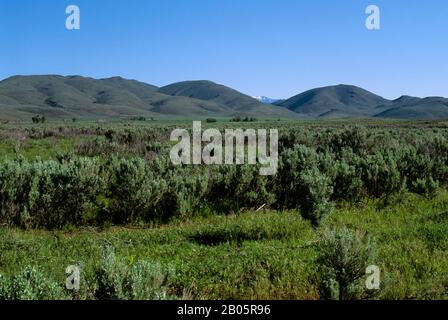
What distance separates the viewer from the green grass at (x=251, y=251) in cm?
614

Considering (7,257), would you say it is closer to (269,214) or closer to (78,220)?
(78,220)

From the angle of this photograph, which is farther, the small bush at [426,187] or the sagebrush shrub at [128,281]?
the small bush at [426,187]

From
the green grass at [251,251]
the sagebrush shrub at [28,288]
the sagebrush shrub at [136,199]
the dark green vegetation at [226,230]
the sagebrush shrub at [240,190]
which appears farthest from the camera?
the sagebrush shrub at [240,190]

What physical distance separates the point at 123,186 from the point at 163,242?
2475mm

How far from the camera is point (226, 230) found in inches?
359

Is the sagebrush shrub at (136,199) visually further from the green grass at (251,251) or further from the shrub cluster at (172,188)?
the green grass at (251,251)

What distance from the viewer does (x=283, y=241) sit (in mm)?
8531

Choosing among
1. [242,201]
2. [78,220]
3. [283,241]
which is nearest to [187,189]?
[242,201]

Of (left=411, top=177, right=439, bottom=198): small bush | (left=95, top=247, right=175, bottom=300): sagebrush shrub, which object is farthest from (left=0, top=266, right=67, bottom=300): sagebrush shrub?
(left=411, top=177, right=439, bottom=198): small bush

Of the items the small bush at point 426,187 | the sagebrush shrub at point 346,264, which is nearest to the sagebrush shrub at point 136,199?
the sagebrush shrub at point 346,264

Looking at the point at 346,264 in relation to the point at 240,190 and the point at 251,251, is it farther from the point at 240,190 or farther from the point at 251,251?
the point at 240,190

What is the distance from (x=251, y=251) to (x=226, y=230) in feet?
4.90

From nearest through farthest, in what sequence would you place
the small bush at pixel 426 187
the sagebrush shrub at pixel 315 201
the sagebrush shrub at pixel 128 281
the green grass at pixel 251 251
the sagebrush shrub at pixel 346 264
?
the sagebrush shrub at pixel 128 281 < the sagebrush shrub at pixel 346 264 < the green grass at pixel 251 251 < the sagebrush shrub at pixel 315 201 < the small bush at pixel 426 187

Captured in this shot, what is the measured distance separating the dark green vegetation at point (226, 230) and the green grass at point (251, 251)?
22mm
